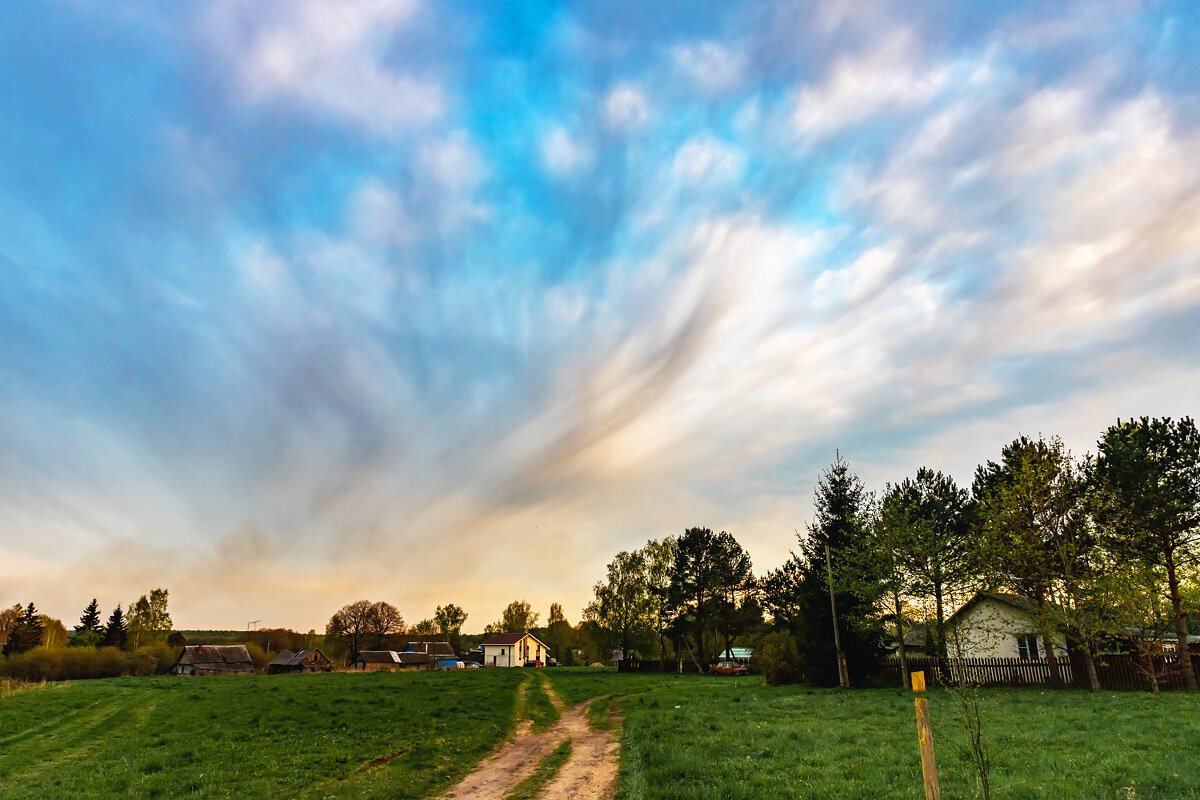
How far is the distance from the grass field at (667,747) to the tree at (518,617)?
134754mm

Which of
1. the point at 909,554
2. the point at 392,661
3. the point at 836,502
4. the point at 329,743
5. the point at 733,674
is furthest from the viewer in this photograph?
the point at 392,661

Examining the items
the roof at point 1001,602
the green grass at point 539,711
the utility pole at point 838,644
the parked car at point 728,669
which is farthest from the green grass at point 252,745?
the parked car at point 728,669

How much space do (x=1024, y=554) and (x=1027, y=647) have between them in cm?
1810

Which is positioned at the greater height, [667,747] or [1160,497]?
[1160,497]

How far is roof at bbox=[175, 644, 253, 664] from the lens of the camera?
94.8 metres

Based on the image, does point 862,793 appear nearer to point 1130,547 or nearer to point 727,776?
point 727,776

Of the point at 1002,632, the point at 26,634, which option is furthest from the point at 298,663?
the point at 1002,632

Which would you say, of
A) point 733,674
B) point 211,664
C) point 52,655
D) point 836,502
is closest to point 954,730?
point 836,502

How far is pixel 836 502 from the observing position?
41281 mm

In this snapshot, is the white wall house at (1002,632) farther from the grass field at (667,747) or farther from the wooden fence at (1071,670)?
the grass field at (667,747)

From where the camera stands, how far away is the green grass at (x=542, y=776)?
44.3ft

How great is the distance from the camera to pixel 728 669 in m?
67.2

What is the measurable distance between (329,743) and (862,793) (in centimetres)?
1583

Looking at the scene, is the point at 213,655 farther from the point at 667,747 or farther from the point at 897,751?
the point at 897,751
